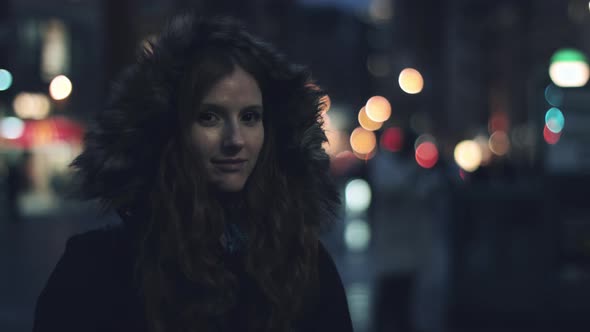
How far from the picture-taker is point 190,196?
2.33 m

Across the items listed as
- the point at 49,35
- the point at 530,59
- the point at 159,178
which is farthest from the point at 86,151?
the point at 530,59

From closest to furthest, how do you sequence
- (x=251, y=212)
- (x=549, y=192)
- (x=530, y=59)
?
(x=251, y=212)
(x=549, y=192)
(x=530, y=59)

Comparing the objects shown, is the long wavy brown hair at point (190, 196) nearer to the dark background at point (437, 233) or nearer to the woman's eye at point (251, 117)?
the woman's eye at point (251, 117)

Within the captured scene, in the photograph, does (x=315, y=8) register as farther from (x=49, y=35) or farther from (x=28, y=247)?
(x=28, y=247)

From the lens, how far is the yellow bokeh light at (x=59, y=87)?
54.9 feet

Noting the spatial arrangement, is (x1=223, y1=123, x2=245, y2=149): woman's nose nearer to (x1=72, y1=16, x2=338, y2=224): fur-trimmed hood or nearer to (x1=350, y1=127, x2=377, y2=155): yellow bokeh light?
(x1=72, y1=16, x2=338, y2=224): fur-trimmed hood

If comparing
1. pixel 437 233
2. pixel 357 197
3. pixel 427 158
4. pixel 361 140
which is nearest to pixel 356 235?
pixel 427 158

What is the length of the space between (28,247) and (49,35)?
31.1m

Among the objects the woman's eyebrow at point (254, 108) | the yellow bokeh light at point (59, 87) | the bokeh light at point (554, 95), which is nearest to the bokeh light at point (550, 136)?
the bokeh light at point (554, 95)

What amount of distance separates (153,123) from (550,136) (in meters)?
8.47

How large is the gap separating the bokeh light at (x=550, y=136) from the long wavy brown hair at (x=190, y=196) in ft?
26.5

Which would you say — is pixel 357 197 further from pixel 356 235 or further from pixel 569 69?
pixel 569 69

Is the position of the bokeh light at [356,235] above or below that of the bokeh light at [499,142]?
below

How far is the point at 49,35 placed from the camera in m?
46.7
